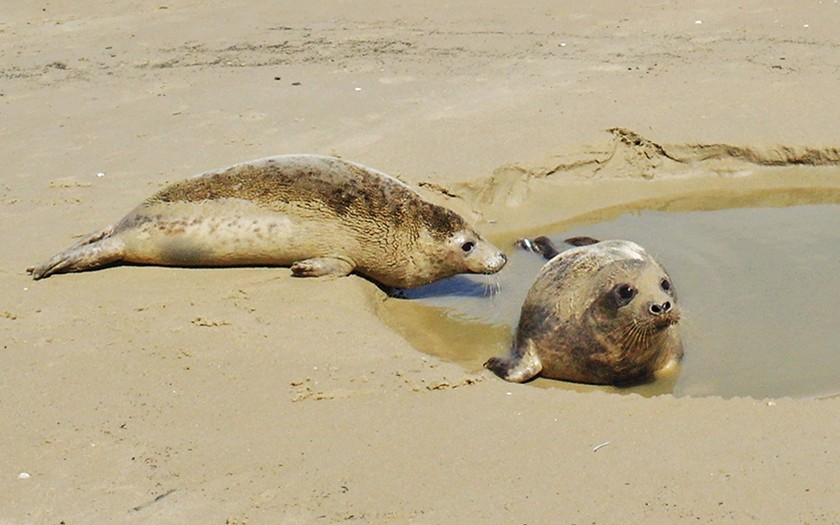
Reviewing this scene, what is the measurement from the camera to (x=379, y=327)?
6.19 metres

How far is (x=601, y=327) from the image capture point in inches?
241

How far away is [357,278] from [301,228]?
46cm

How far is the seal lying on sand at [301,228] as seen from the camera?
717cm

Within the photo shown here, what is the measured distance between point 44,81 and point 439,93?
3.84m

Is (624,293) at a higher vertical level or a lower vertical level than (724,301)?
higher

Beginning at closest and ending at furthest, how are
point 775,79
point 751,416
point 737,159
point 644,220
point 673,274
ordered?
1. point 751,416
2. point 673,274
3. point 644,220
4. point 737,159
5. point 775,79

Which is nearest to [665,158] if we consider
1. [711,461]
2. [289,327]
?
[289,327]

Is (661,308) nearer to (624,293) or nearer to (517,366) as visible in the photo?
(624,293)

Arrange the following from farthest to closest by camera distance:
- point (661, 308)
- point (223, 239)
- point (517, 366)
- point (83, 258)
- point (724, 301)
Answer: point (223, 239) < point (83, 258) < point (724, 301) < point (517, 366) < point (661, 308)

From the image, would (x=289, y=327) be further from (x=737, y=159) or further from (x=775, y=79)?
(x=775, y=79)

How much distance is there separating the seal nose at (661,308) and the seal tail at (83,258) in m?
3.26

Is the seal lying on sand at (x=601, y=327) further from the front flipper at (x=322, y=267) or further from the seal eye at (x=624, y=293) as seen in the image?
the front flipper at (x=322, y=267)

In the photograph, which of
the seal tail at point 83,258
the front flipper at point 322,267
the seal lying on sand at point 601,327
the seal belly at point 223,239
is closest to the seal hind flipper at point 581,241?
the seal lying on sand at point 601,327

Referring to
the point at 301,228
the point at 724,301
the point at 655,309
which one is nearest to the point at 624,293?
the point at 655,309
